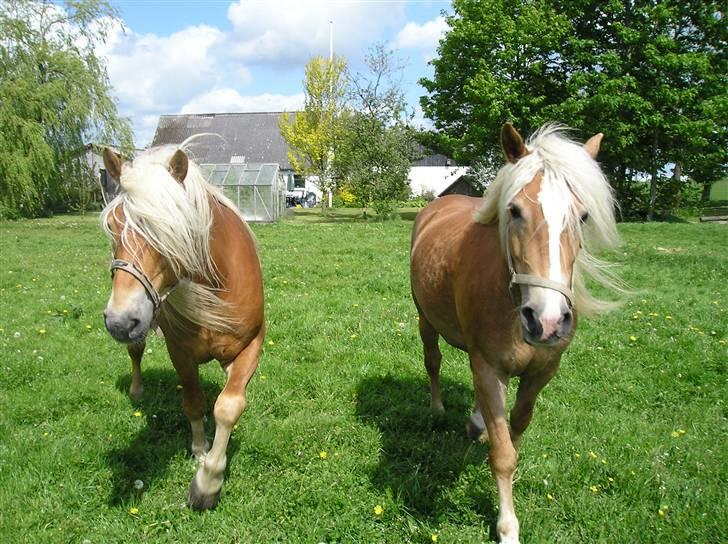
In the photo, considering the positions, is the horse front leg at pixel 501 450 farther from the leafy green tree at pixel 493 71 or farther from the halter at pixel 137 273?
the leafy green tree at pixel 493 71

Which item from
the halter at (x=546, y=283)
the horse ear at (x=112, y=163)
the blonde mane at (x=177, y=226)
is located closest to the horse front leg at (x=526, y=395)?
the halter at (x=546, y=283)

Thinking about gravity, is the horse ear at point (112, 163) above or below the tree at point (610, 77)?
below

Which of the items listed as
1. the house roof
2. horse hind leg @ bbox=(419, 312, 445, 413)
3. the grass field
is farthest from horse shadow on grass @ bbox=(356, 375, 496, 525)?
the house roof

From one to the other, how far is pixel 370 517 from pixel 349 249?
33.5 feet

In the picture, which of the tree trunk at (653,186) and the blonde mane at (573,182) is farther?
the tree trunk at (653,186)

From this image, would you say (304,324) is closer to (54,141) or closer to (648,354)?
(648,354)

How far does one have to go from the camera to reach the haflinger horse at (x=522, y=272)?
91.8 inches

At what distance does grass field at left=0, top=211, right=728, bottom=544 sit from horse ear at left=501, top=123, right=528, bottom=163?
2.14 metres

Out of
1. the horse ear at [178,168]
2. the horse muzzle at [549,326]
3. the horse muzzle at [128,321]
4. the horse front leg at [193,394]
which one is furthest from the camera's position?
the horse front leg at [193,394]

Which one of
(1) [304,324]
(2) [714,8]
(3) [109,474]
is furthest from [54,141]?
(2) [714,8]

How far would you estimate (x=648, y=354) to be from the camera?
5.70m

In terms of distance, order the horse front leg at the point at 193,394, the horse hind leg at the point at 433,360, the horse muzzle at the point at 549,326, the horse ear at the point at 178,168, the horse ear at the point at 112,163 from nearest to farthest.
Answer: the horse muzzle at the point at 549,326, the horse ear at the point at 112,163, the horse ear at the point at 178,168, the horse front leg at the point at 193,394, the horse hind leg at the point at 433,360

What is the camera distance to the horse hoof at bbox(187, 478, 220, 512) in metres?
3.18

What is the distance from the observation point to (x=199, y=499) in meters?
3.18
